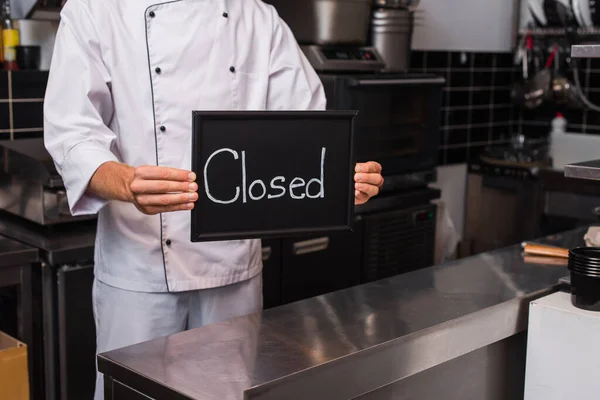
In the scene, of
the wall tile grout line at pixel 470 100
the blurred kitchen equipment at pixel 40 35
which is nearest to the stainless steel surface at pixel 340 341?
the blurred kitchen equipment at pixel 40 35

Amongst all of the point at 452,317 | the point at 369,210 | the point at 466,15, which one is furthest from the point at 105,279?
the point at 466,15

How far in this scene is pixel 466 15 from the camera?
15.4ft

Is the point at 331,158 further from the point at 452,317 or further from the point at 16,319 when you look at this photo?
the point at 16,319

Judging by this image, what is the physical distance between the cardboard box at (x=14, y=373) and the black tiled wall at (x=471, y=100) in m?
2.73

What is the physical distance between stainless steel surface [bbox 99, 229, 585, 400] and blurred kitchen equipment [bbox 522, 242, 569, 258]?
0.58 ft

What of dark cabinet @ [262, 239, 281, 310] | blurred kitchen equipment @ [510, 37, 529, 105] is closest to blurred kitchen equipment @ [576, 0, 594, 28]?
blurred kitchen equipment @ [510, 37, 529, 105]

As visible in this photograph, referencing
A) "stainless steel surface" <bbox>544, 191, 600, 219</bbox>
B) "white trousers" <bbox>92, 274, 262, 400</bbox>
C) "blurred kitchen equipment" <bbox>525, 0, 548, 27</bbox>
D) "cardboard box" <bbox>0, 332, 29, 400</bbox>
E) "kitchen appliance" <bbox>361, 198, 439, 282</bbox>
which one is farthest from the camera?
"blurred kitchen equipment" <bbox>525, 0, 548, 27</bbox>

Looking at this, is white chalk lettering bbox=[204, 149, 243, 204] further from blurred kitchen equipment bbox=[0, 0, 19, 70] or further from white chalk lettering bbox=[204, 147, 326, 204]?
blurred kitchen equipment bbox=[0, 0, 19, 70]

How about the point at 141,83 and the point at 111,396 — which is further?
the point at 141,83

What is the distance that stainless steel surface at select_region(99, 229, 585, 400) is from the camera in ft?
4.37

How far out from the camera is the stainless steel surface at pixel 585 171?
5.69 ft

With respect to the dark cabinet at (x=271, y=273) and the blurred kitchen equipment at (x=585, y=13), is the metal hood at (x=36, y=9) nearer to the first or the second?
the dark cabinet at (x=271, y=273)

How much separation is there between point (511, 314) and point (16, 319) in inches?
63.4

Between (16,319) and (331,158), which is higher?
(331,158)
